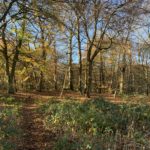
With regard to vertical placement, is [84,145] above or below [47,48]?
below

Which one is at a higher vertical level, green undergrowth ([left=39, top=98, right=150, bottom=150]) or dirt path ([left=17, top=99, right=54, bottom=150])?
green undergrowth ([left=39, top=98, right=150, bottom=150])

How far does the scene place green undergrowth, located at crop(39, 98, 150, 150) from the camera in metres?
7.92

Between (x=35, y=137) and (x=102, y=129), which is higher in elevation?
(x=102, y=129)

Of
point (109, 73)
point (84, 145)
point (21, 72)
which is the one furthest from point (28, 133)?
point (109, 73)

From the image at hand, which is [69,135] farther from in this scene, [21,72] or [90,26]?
[21,72]

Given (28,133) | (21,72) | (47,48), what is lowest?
(28,133)

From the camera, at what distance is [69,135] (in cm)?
910

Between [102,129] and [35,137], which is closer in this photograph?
[35,137]

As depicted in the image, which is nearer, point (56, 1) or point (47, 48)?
point (56, 1)

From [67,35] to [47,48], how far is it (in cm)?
395

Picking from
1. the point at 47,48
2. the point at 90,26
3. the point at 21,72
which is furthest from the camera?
the point at 21,72

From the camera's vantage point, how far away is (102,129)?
10.4 metres

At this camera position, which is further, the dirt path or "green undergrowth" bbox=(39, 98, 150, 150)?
the dirt path

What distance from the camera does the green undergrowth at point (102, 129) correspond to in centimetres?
792
